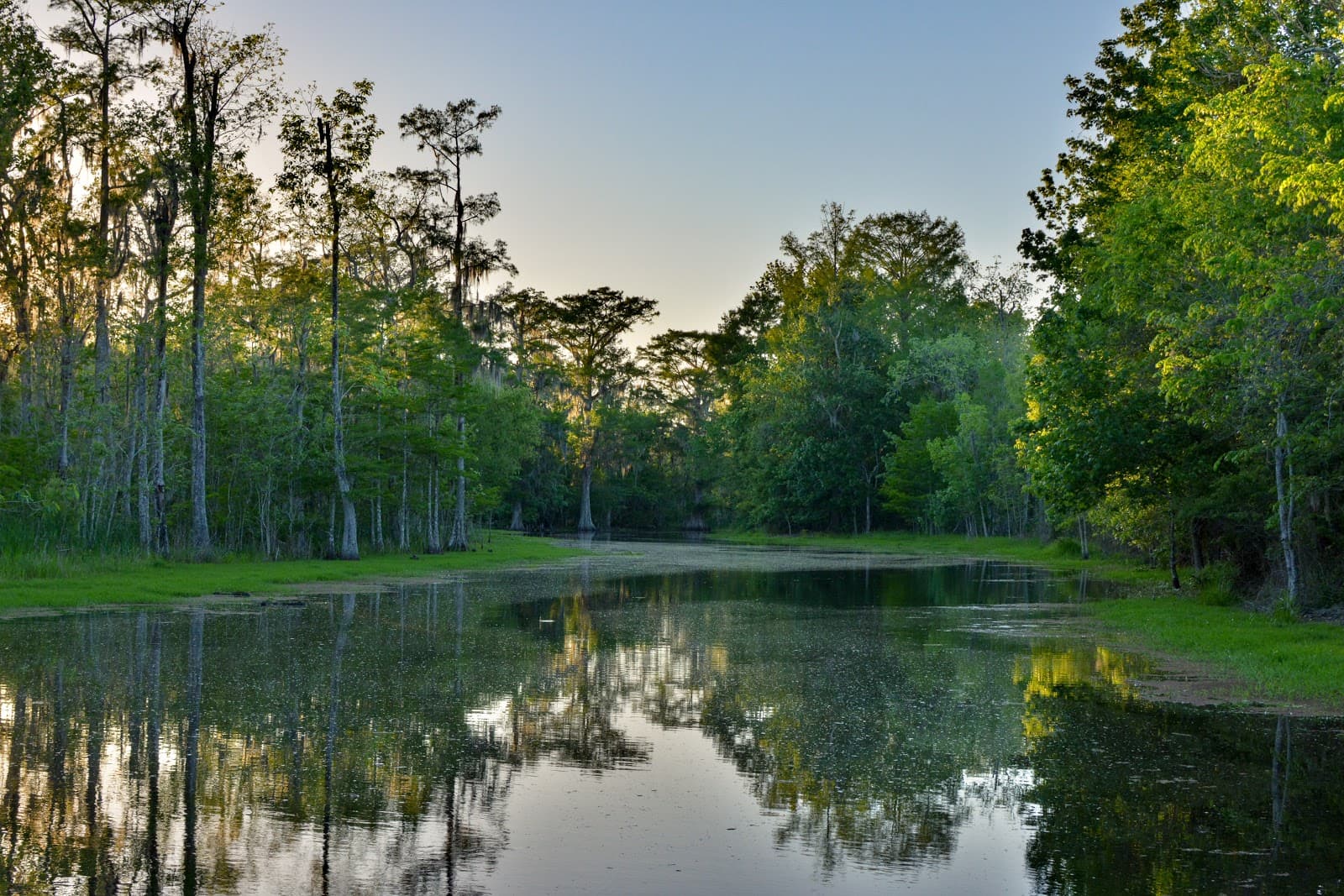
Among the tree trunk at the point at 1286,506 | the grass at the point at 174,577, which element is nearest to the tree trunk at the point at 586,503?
the grass at the point at 174,577

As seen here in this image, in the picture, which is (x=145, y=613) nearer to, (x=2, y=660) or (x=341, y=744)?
(x=2, y=660)

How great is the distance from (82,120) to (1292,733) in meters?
30.4

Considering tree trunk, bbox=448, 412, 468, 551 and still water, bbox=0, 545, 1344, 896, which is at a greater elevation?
tree trunk, bbox=448, 412, 468, 551

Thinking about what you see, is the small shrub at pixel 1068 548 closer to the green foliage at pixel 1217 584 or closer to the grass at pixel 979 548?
the grass at pixel 979 548

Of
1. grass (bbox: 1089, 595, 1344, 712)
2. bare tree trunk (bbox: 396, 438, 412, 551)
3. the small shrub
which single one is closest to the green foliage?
grass (bbox: 1089, 595, 1344, 712)

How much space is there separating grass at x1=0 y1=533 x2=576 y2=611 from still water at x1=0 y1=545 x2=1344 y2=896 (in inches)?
151

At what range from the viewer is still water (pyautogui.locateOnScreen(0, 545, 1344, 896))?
23.4ft

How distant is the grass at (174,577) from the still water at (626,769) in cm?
384

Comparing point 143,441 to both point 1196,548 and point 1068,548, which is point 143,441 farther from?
point 1068,548

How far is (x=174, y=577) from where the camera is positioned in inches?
1034

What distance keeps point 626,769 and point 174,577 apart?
19328 millimetres

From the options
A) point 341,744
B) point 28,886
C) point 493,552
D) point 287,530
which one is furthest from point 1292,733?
point 493,552

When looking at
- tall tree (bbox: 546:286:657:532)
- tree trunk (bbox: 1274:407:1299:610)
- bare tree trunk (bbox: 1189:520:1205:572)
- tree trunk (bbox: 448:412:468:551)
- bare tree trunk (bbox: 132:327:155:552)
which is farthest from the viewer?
tall tree (bbox: 546:286:657:532)

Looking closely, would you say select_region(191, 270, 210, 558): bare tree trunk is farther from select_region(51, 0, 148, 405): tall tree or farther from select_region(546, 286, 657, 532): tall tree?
select_region(546, 286, 657, 532): tall tree
